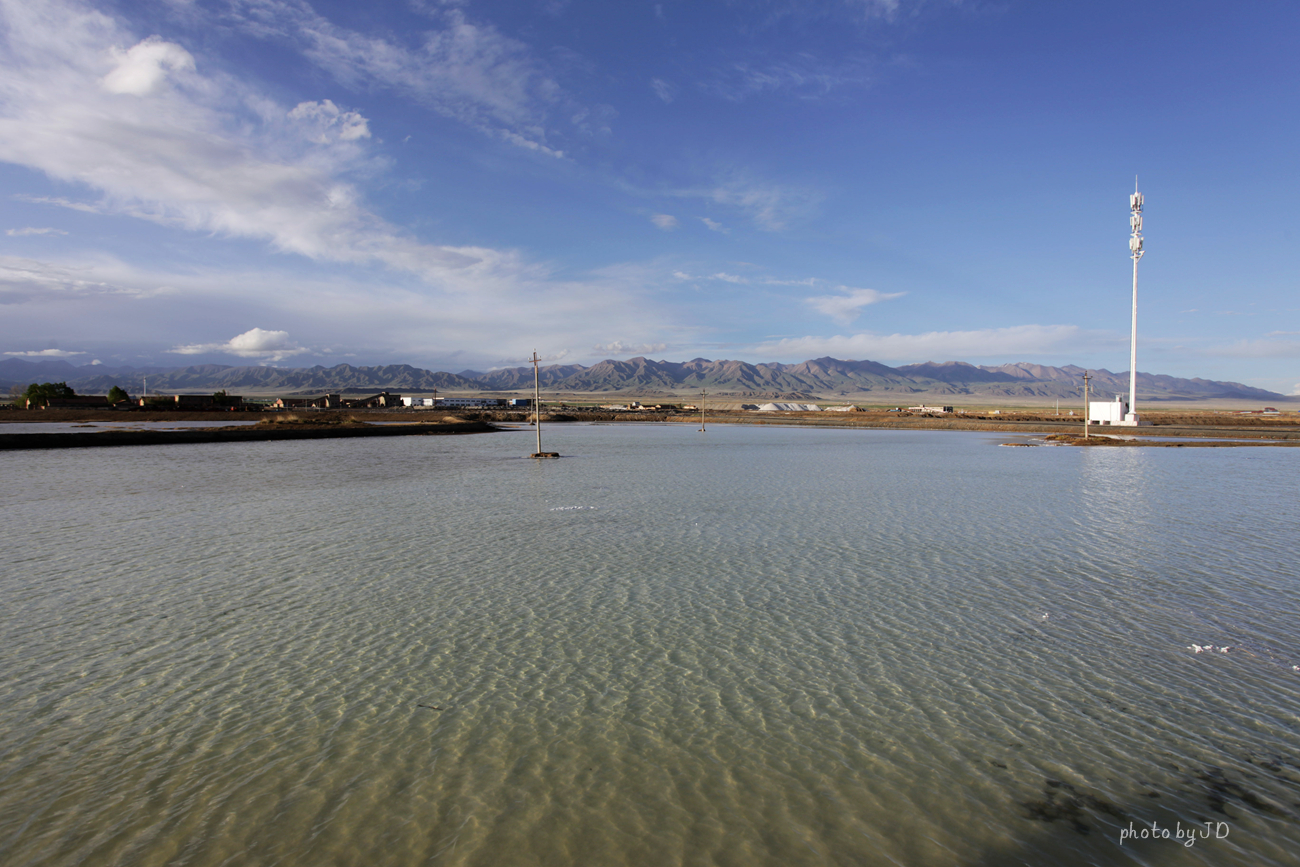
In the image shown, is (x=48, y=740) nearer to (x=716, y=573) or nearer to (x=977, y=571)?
(x=716, y=573)

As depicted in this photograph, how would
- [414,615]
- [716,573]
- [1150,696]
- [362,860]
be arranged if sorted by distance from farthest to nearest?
[716,573]
[414,615]
[1150,696]
[362,860]

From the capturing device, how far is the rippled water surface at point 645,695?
5.35 metres

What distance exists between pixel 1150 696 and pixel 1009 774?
9.96ft

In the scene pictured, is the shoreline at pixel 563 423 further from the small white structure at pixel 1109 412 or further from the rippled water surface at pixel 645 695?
the rippled water surface at pixel 645 695

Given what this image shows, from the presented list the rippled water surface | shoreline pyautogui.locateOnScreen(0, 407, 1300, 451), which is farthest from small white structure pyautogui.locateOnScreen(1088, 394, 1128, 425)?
the rippled water surface

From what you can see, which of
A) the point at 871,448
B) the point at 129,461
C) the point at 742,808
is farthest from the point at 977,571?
Result: the point at 129,461

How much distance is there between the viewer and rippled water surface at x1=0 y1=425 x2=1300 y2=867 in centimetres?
535

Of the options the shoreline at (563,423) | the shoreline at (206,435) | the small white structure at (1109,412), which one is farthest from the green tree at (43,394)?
the small white structure at (1109,412)

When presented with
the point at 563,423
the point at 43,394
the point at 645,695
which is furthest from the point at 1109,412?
the point at 43,394

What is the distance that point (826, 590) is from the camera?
12.2 m

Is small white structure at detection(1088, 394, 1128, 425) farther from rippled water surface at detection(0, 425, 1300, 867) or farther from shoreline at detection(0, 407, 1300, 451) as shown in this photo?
rippled water surface at detection(0, 425, 1300, 867)

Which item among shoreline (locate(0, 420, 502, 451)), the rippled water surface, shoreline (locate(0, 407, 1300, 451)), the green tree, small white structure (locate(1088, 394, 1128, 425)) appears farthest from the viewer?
the green tree

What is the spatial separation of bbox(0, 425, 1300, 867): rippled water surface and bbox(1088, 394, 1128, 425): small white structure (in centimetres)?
7562

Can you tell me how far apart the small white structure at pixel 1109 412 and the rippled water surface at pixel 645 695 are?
248ft
